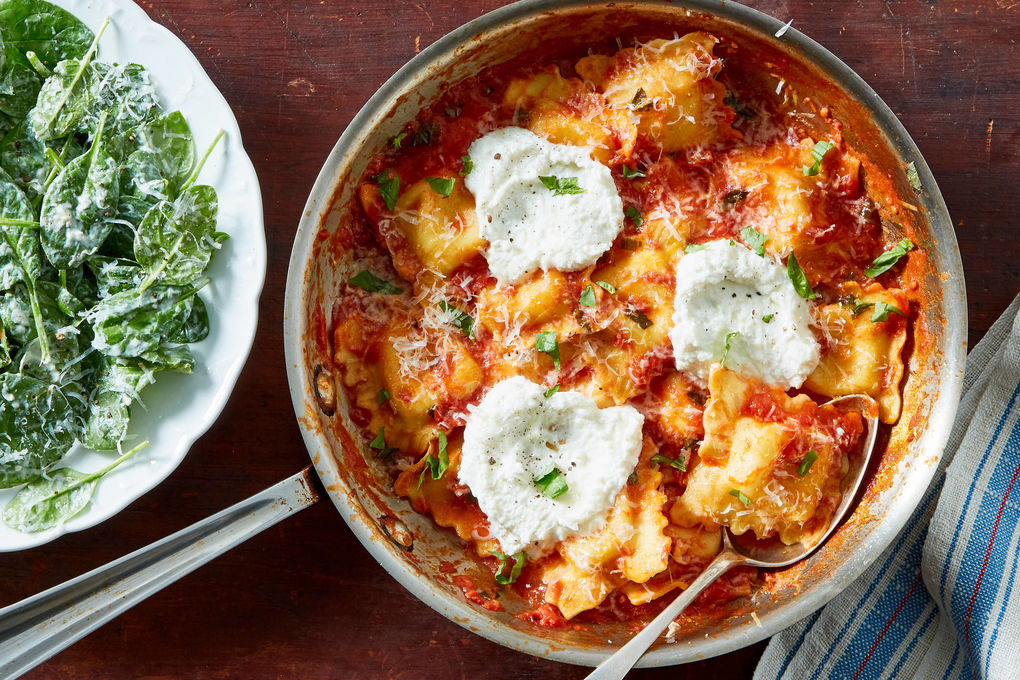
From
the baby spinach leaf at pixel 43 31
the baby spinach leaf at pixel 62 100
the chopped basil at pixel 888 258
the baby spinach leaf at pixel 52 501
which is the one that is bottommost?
the baby spinach leaf at pixel 52 501

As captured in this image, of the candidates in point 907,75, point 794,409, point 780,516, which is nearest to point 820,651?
point 780,516

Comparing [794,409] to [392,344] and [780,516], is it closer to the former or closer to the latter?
[780,516]

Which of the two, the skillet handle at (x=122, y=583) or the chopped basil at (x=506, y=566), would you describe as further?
the chopped basil at (x=506, y=566)

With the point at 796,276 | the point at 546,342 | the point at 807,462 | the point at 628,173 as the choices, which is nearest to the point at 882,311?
the point at 796,276

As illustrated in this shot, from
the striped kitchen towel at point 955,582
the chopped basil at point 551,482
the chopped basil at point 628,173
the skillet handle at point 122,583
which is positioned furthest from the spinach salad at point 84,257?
the striped kitchen towel at point 955,582

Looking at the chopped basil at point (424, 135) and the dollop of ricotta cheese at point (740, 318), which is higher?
the chopped basil at point (424, 135)

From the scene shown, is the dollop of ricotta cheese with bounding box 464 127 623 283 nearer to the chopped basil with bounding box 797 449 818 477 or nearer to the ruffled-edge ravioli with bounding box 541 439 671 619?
the ruffled-edge ravioli with bounding box 541 439 671 619

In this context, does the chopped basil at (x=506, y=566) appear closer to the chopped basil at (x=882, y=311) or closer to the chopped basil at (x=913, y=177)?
the chopped basil at (x=882, y=311)
